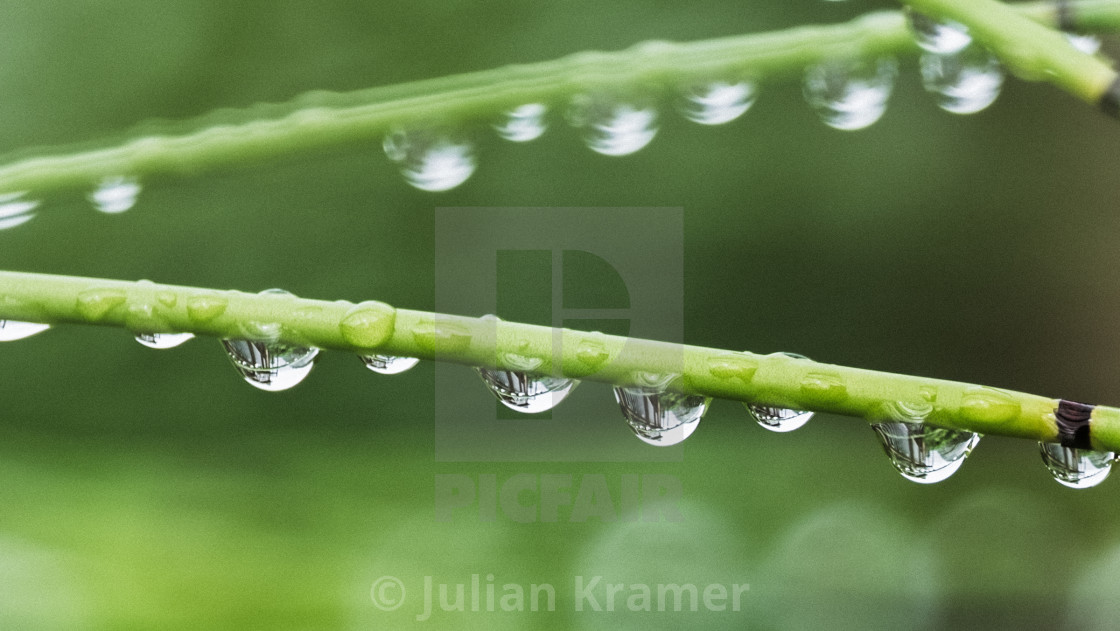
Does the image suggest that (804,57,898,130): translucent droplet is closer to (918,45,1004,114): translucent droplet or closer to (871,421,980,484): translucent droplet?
(918,45,1004,114): translucent droplet

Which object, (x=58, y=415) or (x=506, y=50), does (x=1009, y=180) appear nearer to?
(x=506, y=50)

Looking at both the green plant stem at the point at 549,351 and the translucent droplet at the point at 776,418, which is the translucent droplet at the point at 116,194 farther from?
the translucent droplet at the point at 776,418

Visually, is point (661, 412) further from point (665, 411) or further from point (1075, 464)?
point (1075, 464)

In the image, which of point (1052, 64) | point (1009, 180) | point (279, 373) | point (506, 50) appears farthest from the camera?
point (1009, 180)

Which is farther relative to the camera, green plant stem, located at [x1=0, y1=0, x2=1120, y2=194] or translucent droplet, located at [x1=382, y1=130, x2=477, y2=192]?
translucent droplet, located at [x1=382, y1=130, x2=477, y2=192]

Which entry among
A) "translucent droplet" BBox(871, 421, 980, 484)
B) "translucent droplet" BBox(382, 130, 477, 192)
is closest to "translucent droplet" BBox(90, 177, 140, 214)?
"translucent droplet" BBox(382, 130, 477, 192)

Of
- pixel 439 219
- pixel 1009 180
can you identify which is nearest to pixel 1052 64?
pixel 439 219

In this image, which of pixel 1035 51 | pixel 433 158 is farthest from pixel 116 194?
pixel 1035 51
